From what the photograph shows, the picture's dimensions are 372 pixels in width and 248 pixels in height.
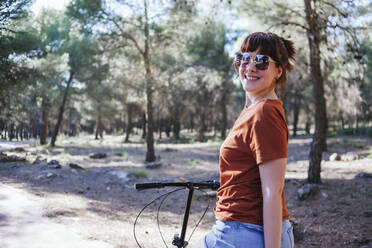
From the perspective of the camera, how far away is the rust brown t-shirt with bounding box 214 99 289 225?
3.55 ft

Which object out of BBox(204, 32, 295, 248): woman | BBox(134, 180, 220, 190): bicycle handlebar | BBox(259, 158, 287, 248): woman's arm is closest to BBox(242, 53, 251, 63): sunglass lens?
BBox(204, 32, 295, 248): woman

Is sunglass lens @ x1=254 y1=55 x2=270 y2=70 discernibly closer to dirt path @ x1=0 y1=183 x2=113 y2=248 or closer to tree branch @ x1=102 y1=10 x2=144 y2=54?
dirt path @ x1=0 y1=183 x2=113 y2=248

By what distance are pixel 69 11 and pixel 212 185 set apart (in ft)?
40.8

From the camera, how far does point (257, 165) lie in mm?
1137

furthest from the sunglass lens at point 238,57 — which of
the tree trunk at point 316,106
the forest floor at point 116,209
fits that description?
the tree trunk at point 316,106

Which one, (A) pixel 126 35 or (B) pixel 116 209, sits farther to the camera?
(A) pixel 126 35

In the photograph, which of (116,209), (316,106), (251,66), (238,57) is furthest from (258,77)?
(316,106)

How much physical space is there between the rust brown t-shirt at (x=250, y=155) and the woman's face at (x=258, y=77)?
110 millimetres

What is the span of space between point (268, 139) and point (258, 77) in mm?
340

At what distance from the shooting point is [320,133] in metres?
6.94

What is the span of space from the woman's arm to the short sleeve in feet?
0.09

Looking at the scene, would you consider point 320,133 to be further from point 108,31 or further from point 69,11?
point 69,11

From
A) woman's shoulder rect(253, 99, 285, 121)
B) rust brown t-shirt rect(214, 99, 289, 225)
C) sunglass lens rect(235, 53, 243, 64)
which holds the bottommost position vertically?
rust brown t-shirt rect(214, 99, 289, 225)

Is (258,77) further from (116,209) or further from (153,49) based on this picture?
(153,49)
